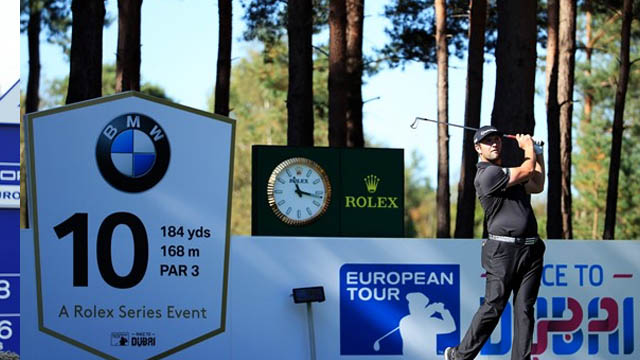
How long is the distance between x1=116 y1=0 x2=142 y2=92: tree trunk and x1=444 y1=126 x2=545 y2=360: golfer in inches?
506

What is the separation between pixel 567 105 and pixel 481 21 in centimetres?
348

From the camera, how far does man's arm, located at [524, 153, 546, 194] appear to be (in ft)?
29.1

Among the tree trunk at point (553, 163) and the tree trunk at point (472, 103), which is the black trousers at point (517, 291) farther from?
the tree trunk at point (472, 103)

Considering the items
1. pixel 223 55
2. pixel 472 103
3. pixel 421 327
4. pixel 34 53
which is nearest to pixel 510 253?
pixel 421 327

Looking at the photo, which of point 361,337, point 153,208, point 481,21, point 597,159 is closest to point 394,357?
point 361,337

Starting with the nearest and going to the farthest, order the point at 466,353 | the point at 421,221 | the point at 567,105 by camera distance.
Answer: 1. the point at 466,353
2. the point at 567,105
3. the point at 421,221

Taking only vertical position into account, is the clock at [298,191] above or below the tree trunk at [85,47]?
below

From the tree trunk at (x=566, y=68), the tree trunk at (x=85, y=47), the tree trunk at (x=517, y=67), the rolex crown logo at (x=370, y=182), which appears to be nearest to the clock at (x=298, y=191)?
the rolex crown logo at (x=370, y=182)

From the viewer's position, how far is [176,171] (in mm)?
9312

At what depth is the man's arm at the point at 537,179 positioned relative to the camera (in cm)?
887

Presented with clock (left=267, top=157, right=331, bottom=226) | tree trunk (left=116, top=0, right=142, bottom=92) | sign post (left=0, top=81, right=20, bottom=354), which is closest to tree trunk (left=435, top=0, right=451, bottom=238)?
tree trunk (left=116, top=0, right=142, bottom=92)

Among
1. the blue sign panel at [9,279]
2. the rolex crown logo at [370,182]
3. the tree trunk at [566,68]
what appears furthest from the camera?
the tree trunk at [566,68]

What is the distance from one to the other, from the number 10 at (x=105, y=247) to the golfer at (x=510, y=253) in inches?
108

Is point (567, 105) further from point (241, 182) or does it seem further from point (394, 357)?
point (241, 182)
